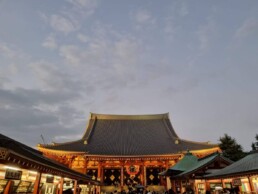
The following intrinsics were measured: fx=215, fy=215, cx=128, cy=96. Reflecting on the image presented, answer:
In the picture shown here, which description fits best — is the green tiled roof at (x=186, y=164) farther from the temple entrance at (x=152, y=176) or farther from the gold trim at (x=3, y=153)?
the gold trim at (x=3, y=153)

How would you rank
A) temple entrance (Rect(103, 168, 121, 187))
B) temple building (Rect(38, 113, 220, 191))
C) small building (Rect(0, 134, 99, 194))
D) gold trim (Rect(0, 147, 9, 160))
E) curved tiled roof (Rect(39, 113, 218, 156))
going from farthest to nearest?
temple entrance (Rect(103, 168, 121, 187)), curved tiled roof (Rect(39, 113, 218, 156)), temple building (Rect(38, 113, 220, 191)), small building (Rect(0, 134, 99, 194)), gold trim (Rect(0, 147, 9, 160))

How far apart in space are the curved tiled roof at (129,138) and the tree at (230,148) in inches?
276

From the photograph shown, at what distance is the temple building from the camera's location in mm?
31484

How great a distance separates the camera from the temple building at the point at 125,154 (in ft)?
103

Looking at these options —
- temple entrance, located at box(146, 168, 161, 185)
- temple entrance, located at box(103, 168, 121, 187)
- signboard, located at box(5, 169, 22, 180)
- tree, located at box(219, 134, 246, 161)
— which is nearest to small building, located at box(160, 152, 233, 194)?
signboard, located at box(5, 169, 22, 180)

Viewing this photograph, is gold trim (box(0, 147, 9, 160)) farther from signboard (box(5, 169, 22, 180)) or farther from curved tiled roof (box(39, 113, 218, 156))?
curved tiled roof (box(39, 113, 218, 156))

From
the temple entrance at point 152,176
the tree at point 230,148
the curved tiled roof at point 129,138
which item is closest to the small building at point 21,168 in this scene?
the curved tiled roof at point 129,138

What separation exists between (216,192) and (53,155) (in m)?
22.8

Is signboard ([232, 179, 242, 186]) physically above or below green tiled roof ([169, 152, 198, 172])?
below

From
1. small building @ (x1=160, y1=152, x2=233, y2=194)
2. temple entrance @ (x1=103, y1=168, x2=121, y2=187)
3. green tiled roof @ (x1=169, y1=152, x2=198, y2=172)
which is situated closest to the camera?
small building @ (x1=160, y1=152, x2=233, y2=194)

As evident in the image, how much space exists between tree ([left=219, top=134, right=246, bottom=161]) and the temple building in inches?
237

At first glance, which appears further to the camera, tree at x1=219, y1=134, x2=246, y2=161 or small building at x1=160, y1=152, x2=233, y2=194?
tree at x1=219, y1=134, x2=246, y2=161

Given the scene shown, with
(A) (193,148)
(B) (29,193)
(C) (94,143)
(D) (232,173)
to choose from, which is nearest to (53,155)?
(C) (94,143)

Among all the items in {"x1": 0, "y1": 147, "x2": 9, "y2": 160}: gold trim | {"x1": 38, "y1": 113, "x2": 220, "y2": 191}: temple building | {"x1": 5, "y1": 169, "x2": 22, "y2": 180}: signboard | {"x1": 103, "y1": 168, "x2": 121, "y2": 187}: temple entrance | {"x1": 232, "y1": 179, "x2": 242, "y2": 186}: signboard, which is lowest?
{"x1": 232, "y1": 179, "x2": 242, "y2": 186}: signboard
